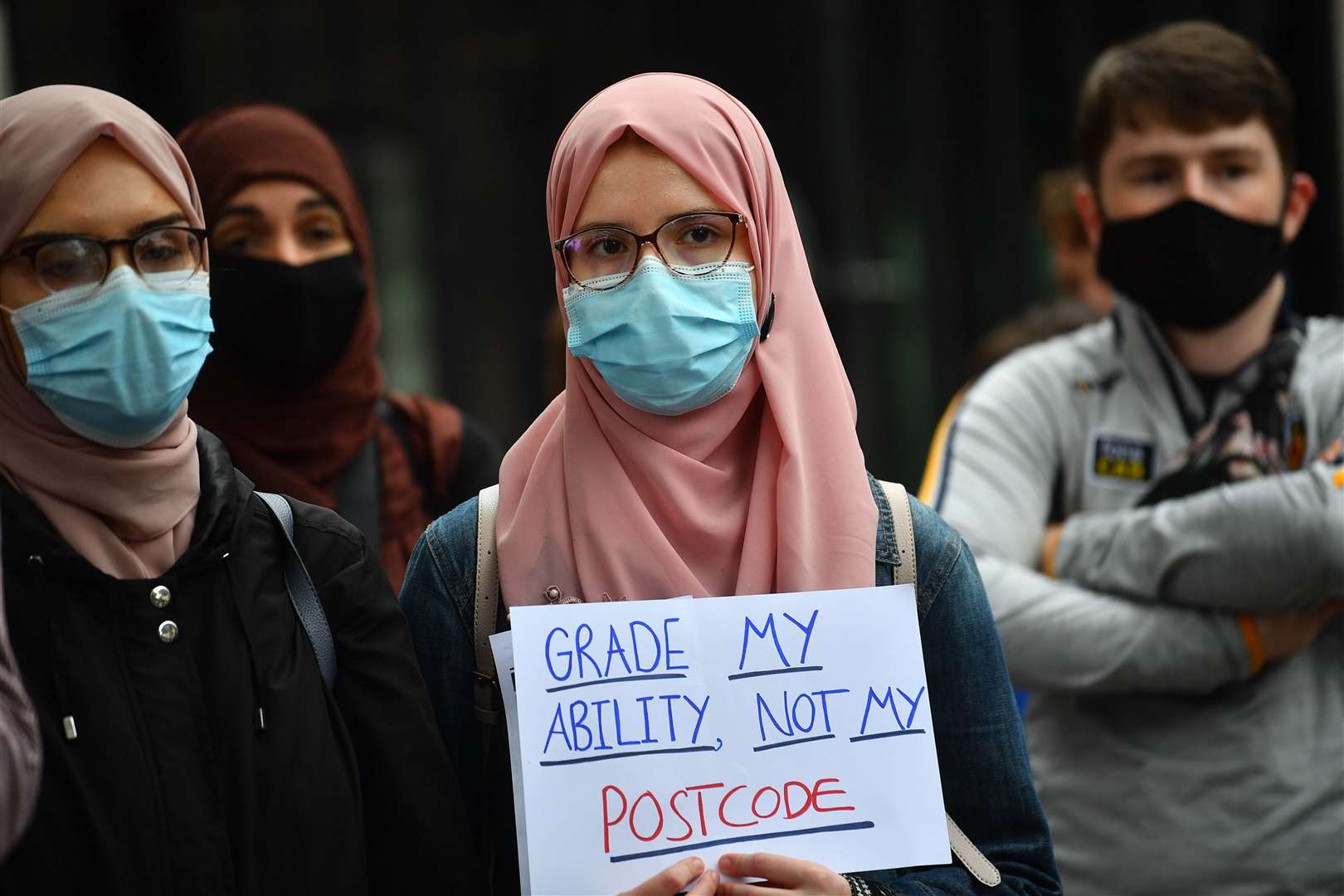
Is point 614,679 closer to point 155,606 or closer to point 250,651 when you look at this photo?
point 250,651

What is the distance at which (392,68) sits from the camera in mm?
7410

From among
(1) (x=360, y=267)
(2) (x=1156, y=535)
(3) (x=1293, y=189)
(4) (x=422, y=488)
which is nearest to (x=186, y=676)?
(4) (x=422, y=488)

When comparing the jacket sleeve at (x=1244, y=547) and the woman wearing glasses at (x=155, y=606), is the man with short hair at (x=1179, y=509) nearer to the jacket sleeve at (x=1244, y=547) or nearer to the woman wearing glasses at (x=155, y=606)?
the jacket sleeve at (x=1244, y=547)

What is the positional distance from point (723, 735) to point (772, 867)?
0.63 ft

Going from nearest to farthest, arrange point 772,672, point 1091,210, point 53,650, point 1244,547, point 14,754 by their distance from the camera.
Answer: point 14,754 < point 53,650 < point 772,672 < point 1244,547 < point 1091,210

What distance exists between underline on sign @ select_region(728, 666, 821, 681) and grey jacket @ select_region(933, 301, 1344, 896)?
90 cm

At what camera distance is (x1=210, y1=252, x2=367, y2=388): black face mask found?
317 centimetres

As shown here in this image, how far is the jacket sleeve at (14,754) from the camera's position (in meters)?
1.69

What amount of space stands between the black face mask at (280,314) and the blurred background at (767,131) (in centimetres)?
389

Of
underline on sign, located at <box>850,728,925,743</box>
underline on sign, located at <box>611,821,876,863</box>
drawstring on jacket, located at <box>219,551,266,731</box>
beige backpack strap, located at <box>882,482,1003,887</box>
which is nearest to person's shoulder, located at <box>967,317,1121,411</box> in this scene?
beige backpack strap, located at <box>882,482,1003,887</box>

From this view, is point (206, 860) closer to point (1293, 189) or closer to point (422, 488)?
point (422, 488)

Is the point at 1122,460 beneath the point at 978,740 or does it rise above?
above

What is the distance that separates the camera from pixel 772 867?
2.07 meters

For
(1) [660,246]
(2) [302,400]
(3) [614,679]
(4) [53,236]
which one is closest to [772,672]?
(3) [614,679]
